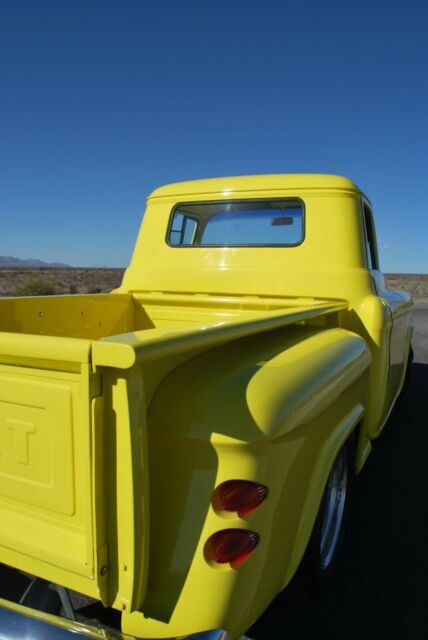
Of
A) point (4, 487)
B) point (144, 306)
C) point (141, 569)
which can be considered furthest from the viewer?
point (144, 306)

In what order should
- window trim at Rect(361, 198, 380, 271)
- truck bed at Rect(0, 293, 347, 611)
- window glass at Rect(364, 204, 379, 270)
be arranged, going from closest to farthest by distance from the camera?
truck bed at Rect(0, 293, 347, 611)
window trim at Rect(361, 198, 380, 271)
window glass at Rect(364, 204, 379, 270)

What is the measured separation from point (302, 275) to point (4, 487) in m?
2.62

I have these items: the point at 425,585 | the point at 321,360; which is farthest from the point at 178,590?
the point at 425,585

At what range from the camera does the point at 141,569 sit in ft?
4.67

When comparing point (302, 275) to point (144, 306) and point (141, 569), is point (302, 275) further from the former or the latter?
point (141, 569)

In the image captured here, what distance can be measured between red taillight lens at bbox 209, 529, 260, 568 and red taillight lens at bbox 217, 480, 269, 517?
0.07 metres

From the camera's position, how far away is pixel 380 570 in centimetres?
257

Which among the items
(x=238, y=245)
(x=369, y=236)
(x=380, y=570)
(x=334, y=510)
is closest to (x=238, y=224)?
(x=238, y=245)

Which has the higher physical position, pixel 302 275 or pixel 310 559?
pixel 302 275

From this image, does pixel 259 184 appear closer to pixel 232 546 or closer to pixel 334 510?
pixel 334 510

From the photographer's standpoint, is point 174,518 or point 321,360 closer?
point 174,518

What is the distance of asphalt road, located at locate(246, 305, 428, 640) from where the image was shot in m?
2.15

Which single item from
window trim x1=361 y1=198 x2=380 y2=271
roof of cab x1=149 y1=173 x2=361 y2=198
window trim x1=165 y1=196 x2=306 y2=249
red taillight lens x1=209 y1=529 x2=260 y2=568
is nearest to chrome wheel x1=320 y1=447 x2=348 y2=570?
red taillight lens x1=209 y1=529 x2=260 y2=568

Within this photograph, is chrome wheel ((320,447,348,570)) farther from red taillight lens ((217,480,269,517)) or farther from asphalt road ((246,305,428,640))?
red taillight lens ((217,480,269,517))
